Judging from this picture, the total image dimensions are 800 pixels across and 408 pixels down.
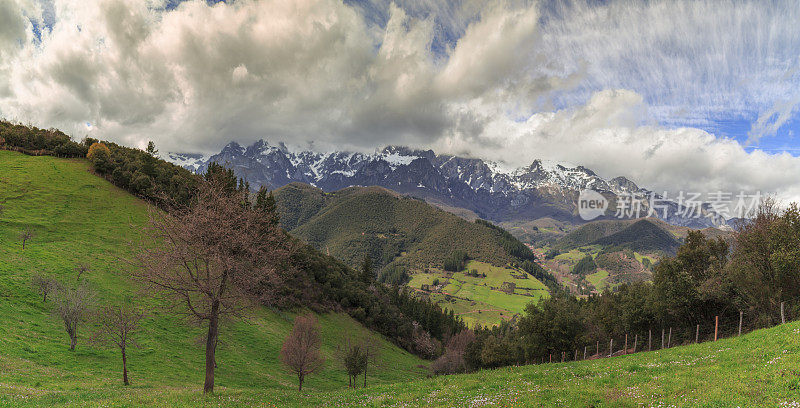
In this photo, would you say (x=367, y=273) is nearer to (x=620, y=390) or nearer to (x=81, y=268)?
(x=81, y=268)

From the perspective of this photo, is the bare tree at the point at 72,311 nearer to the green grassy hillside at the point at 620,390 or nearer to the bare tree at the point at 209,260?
the green grassy hillside at the point at 620,390

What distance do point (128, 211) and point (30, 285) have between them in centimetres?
4638

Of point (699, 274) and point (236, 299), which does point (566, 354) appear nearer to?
point (699, 274)

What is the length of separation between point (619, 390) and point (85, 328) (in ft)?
173

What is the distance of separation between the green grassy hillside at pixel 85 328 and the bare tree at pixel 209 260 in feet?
19.2

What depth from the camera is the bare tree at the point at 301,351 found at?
44.9m

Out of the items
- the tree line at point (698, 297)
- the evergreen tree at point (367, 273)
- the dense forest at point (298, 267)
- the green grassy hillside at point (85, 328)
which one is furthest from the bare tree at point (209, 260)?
the evergreen tree at point (367, 273)

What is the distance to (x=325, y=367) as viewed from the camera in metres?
63.8

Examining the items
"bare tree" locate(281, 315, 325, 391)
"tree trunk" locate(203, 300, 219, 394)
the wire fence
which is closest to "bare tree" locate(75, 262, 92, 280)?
"bare tree" locate(281, 315, 325, 391)

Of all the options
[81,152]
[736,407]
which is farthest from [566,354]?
[81,152]

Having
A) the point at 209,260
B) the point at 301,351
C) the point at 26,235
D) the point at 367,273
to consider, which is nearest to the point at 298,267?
the point at 367,273

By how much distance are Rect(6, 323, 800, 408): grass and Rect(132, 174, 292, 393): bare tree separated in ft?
19.5

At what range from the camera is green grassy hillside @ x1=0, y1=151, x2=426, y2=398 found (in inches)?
1153

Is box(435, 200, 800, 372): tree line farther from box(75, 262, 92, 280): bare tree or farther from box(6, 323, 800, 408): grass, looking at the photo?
box(75, 262, 92, 280): bare tree
